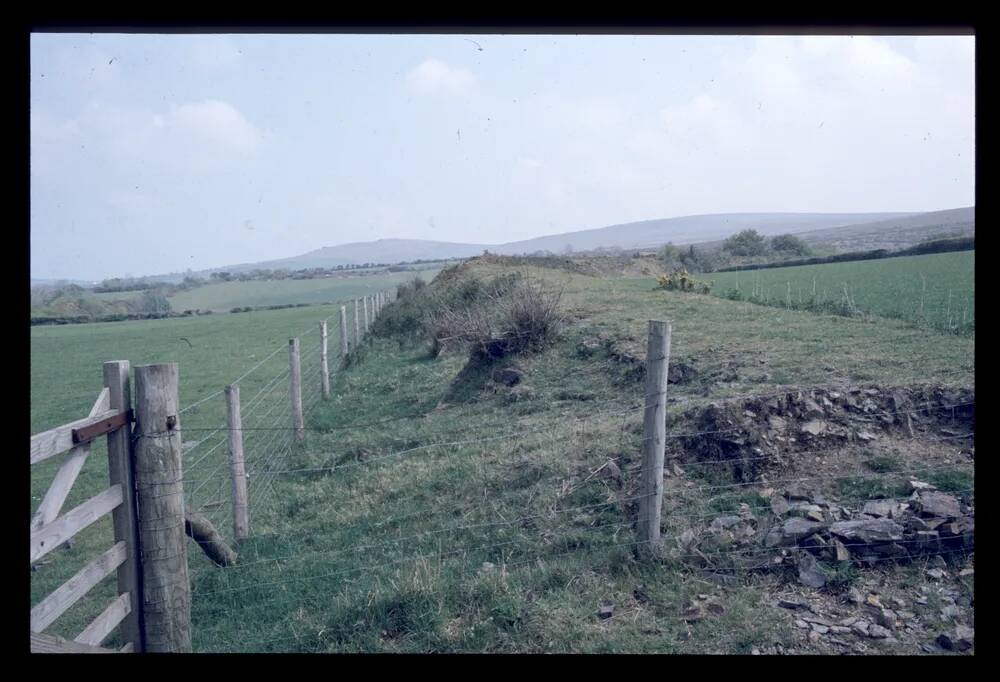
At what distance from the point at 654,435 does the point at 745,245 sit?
3818 cm

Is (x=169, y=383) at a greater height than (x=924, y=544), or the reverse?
(x=169, y=383)

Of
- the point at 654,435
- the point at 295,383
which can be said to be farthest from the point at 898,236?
the point at 654,435

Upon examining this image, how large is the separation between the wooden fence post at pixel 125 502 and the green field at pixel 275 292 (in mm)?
37614

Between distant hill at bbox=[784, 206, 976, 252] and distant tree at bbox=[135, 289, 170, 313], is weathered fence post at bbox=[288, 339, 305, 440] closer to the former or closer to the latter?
distant hill at bbox=[784, 206, 976, 252]

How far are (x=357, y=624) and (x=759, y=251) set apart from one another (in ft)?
128

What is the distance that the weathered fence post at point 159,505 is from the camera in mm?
3723

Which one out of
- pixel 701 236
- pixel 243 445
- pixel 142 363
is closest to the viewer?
pixel 243 445

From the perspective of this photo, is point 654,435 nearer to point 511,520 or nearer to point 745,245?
point 511,520

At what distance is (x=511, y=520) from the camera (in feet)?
17.6

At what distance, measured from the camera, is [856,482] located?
16.7 feet

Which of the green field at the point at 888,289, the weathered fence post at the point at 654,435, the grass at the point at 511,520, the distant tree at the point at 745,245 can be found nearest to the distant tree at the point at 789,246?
the distant tree at the point at 745,245
